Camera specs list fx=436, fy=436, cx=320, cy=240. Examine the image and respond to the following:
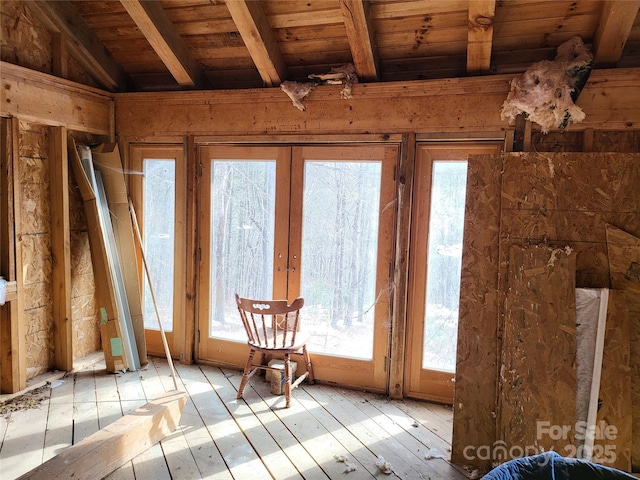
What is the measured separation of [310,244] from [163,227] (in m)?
1.36

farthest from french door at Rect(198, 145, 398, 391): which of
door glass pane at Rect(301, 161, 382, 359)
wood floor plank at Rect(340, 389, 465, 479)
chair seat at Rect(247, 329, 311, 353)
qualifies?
chair seat at Rect(247, 329, 311, 353)

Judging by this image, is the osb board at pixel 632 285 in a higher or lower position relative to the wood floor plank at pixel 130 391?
higher

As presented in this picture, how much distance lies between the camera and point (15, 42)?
303 centimetres

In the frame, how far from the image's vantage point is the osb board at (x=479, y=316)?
2.47 metres

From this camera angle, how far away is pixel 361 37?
109 inches

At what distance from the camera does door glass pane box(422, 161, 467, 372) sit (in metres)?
3.07

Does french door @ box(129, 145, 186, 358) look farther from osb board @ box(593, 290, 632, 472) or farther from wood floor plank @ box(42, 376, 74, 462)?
osb board @ box(593, 290, 632, 472)

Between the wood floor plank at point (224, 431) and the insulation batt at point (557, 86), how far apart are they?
2.62 meters

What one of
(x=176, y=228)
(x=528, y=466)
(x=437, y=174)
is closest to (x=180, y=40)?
(x=176, y=228)

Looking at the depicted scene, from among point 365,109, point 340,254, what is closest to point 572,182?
point 365,109

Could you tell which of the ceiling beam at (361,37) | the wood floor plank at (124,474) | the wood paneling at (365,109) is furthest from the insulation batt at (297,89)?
the wood floor plank at (124,474)

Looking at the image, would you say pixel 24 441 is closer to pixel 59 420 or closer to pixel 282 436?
pixel 59 420

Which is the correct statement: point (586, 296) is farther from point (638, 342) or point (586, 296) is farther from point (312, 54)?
point (312, 54)

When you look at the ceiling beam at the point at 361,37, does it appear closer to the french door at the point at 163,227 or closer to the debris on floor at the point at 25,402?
the french door at the point at 163,227
